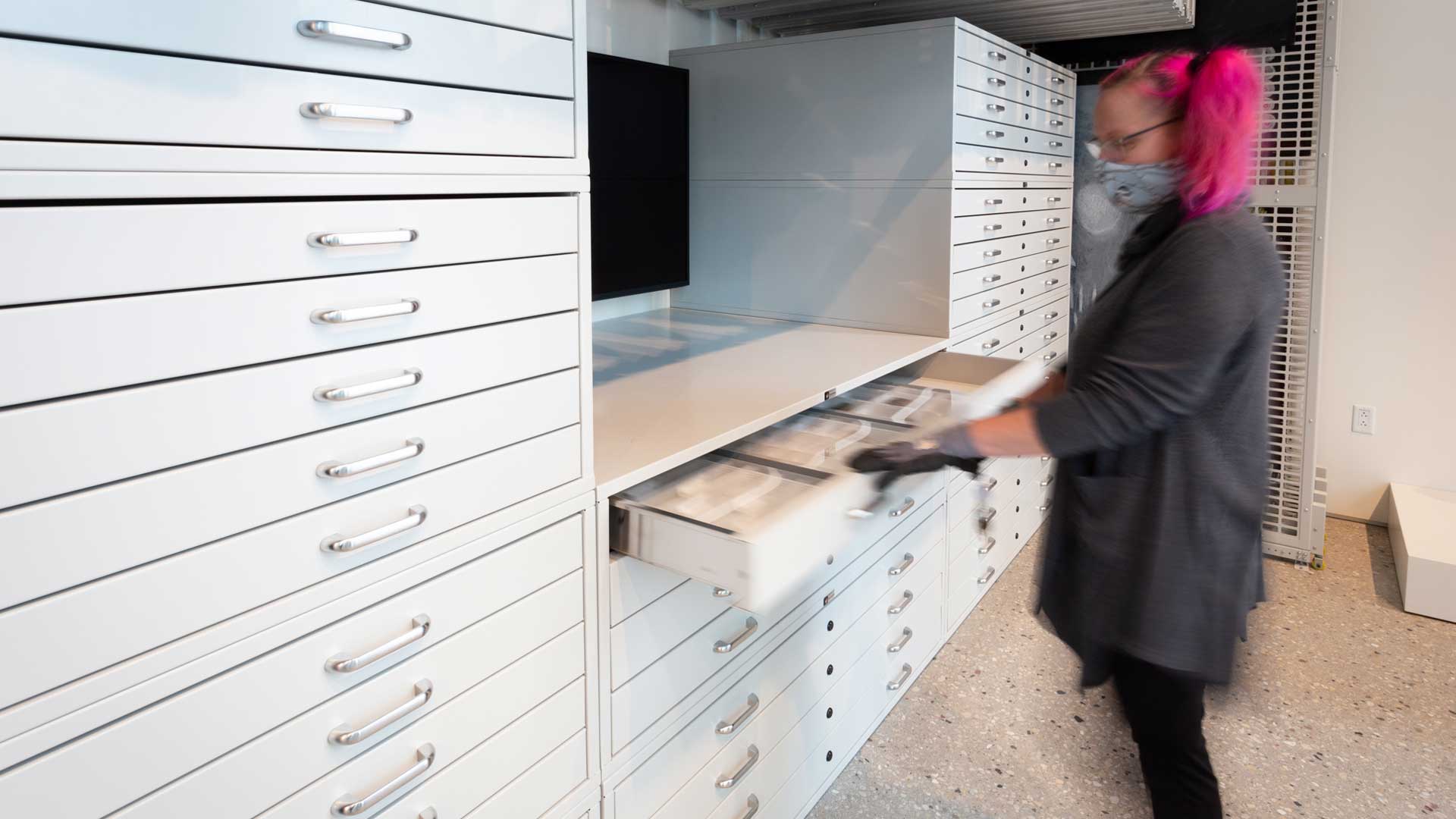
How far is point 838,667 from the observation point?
6.45 feet

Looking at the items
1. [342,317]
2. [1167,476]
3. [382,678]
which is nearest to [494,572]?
[382,678]

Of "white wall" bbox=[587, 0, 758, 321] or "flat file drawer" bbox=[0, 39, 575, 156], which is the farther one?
"white wall" bbox=[587, 0, 758, 321]

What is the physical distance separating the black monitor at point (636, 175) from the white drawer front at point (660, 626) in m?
0.85

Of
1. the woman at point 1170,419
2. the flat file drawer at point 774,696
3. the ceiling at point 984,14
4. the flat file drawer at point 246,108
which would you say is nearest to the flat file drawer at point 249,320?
the flat file drawer at point 246,108

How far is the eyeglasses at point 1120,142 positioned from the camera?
1291 mm

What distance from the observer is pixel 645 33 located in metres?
2.47

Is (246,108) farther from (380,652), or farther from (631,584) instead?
(631,584)

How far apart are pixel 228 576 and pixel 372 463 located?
17cm

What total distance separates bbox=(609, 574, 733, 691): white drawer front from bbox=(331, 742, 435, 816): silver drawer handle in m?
0.32

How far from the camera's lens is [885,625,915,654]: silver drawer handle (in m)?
2.19

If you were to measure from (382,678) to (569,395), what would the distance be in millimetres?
397

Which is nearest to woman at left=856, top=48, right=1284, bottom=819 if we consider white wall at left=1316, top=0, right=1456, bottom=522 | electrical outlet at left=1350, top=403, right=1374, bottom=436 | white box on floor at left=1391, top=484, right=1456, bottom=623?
white box on floor at left=1391, top=484, right=1456, bottom=623

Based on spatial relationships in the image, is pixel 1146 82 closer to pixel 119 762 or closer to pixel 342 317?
pixel 342 317

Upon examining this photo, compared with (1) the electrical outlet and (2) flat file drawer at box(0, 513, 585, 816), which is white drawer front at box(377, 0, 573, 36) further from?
(1) the electrical outlet
